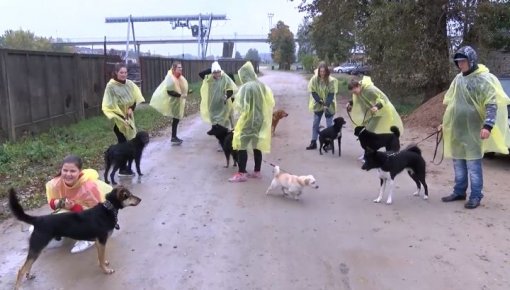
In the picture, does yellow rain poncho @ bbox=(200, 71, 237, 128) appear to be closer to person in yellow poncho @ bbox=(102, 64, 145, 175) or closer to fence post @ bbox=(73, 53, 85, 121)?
person in yellow poncho @ bbox=(102, 64, 145, 175)

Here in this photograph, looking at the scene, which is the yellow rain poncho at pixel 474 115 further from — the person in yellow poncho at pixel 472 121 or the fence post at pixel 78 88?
the fence post at pixel 78 88

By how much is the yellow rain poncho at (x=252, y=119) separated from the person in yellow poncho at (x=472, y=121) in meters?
2.69

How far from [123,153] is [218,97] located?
10.7 ft

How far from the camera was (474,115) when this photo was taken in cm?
670

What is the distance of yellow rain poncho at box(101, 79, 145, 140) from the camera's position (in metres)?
8.38

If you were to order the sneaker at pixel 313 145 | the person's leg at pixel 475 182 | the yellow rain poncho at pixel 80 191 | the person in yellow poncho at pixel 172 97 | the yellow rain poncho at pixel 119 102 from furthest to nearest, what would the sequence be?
the person in yellow poncho at pixel 172 97 → the sneaker at pixel 313 145 → the yellow rain poncho at pixel 119 102 → the person's leg at pixel 475 182 → the yellow rain poncho at pixel 80 191

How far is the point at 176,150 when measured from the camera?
11094 millimetres

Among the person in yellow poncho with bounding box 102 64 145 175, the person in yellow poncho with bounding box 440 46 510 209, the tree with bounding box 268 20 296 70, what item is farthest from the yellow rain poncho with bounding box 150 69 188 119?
the tree with bounding box 268 20 296 70

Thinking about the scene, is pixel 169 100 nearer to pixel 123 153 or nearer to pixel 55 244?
pixel 123 153

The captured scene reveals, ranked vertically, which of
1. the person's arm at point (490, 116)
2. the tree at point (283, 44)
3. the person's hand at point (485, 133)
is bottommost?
the tree at point (283, 44)

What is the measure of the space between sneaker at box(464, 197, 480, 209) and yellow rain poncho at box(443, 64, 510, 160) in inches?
21.5

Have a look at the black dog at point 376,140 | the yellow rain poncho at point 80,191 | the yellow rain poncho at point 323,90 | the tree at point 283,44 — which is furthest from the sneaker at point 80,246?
the tree at point 283,44

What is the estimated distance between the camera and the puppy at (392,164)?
22.8ft

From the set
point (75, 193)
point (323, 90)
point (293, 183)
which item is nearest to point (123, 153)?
point (75, 193)
